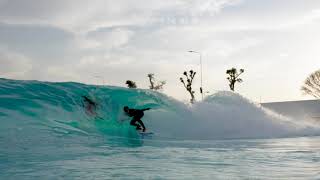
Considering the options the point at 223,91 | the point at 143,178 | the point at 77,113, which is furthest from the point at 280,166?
the point at 223,91

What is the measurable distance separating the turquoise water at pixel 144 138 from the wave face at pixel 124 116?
4 centimetres

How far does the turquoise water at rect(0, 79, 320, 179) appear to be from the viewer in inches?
278

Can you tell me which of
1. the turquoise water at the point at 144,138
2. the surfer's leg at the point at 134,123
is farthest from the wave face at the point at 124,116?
the surfer's leg at the point at 134,123

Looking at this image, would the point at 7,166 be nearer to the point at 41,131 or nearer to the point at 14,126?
the point at 41,131

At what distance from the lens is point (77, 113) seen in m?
19.9

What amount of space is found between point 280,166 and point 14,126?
35.8 feet

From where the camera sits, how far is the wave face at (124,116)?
17.6 metres

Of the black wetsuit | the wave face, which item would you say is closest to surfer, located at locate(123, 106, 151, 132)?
the black wetsuit

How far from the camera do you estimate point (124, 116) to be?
72.5ft

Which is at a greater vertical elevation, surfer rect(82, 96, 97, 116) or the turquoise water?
surfer rect(82, 96, 97, 116)

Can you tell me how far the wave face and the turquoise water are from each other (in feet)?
0.15

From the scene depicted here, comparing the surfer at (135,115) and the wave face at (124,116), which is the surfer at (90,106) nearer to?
the wave face at (124,116)

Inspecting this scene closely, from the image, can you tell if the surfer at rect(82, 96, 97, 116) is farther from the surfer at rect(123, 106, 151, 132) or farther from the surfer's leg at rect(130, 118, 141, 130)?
the surfer's leg at rect(130, 118, 141, 130)

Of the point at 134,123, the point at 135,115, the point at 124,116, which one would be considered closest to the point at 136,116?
the point at 135,115
